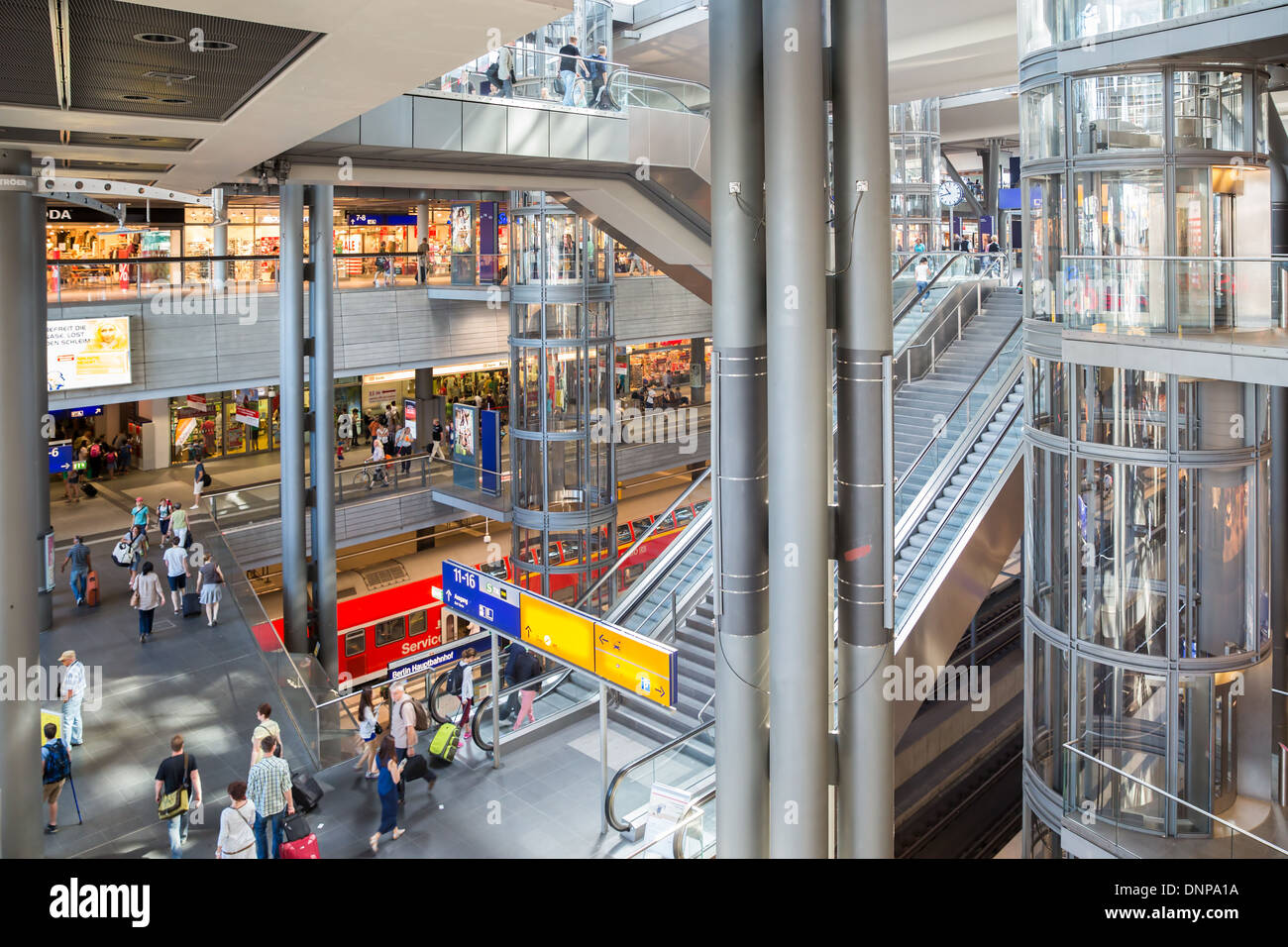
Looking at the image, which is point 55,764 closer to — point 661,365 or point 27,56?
point 27,56

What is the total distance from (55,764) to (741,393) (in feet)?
25.9

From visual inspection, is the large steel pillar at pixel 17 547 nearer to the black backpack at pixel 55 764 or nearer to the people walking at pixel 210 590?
the black backpack at pixel 55 764

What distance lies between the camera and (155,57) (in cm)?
519

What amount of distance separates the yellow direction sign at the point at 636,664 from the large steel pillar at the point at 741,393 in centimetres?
184

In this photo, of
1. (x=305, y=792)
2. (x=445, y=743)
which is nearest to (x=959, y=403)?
(x=445, y=743)

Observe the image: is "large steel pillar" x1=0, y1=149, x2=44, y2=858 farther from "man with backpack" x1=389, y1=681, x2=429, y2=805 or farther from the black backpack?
"man with backpack" x1=389, y1=681, x2=429, y2=805

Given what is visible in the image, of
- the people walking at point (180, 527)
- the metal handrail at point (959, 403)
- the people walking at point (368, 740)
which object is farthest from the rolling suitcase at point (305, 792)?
the metal handrail at point (959, 403)

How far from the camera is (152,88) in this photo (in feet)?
19.3

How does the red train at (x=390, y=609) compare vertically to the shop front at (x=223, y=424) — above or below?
below

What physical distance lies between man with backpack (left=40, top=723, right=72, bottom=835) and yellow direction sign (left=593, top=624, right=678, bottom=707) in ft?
17.6

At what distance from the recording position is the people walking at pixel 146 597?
14.5 meters
